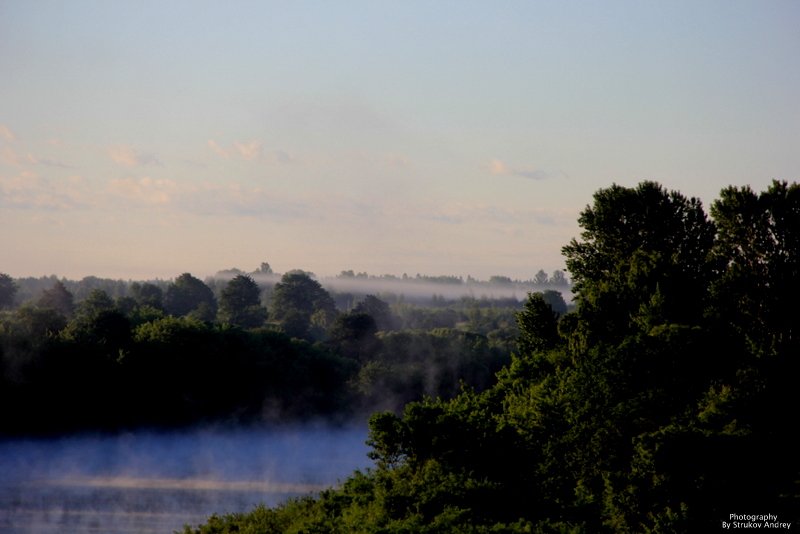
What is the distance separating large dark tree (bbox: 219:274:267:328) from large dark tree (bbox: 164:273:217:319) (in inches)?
279

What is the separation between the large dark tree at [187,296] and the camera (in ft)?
503

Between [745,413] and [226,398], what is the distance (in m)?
70.3

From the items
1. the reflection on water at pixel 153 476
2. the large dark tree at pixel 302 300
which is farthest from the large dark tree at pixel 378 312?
the reflection on water at pixel 153 476

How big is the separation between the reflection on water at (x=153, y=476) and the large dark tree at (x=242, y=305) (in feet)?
147

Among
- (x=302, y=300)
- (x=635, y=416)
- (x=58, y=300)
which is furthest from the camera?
(x=302, y=300)

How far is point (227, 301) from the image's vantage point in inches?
5635

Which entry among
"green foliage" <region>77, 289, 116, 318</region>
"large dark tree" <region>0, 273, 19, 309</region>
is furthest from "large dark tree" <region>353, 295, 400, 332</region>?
"large dark tree" <region>0, 273, 19, 309</region>

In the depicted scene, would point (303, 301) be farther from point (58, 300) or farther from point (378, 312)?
point (58, 300)

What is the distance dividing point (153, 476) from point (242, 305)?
75.3 m

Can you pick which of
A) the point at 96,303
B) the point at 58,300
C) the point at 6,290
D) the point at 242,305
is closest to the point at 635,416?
the point at 96,303

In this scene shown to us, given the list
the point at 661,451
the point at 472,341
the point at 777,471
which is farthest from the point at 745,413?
the point at 472,341

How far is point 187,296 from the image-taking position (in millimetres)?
156625

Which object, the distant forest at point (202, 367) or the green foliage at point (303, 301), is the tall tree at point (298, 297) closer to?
the green foliage at point (303, 301)

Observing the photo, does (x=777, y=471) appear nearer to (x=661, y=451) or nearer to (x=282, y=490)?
(x=661, y=451)
